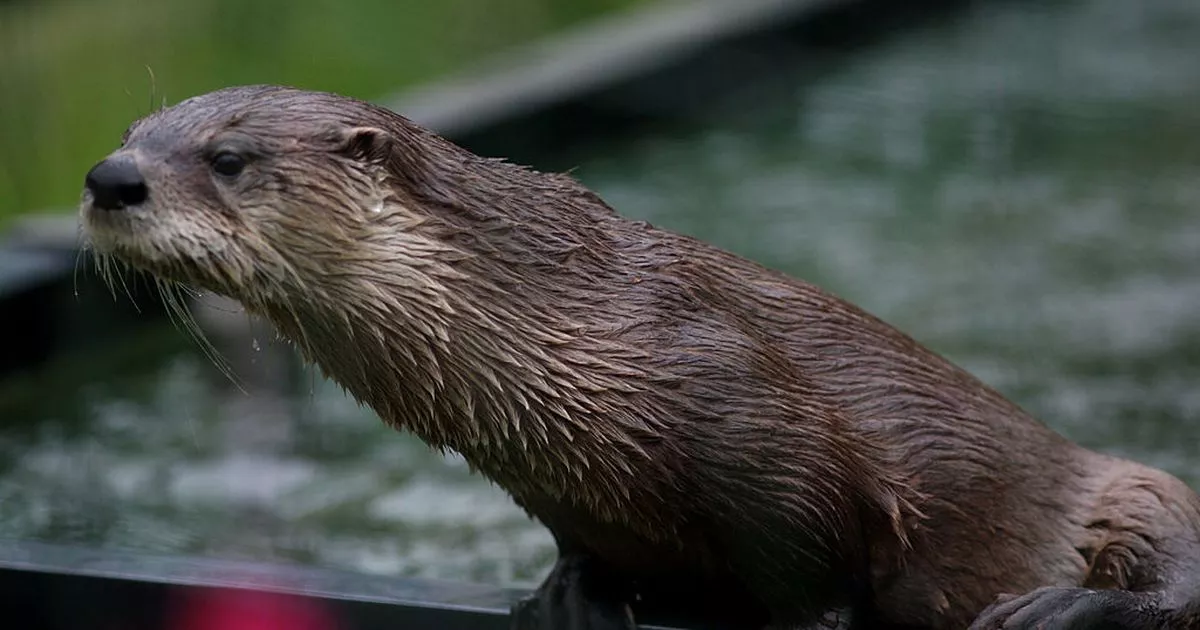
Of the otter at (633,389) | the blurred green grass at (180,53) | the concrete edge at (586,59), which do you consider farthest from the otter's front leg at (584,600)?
the concrete edge at (586,59)

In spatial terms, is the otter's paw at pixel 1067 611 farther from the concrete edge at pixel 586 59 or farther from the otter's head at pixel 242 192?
the concrete edge at pixel 586 59

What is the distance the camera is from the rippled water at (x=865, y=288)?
12.7 ft

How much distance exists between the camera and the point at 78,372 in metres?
4.68

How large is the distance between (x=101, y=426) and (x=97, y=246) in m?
2.49

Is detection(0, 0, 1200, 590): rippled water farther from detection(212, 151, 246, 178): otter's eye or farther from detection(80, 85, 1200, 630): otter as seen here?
detection(212, 151, 246, 178): otter's eye

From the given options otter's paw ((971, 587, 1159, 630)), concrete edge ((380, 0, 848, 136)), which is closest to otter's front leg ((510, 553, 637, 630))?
otter's paw ((971, 587, 1159, 630))

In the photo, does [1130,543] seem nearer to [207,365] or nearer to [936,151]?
[207,365]

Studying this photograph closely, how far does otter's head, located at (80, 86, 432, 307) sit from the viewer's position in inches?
79.6

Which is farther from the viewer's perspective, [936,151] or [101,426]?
[936,151]

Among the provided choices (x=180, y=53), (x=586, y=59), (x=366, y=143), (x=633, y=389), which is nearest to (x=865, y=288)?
(x=586, y=59)

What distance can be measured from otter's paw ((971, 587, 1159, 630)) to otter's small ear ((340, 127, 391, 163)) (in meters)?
1.01

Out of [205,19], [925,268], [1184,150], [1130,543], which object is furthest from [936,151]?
[1130,543]

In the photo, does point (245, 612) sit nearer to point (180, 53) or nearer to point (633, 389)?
point (633, 389)

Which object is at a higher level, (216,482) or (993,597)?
(993,597)
